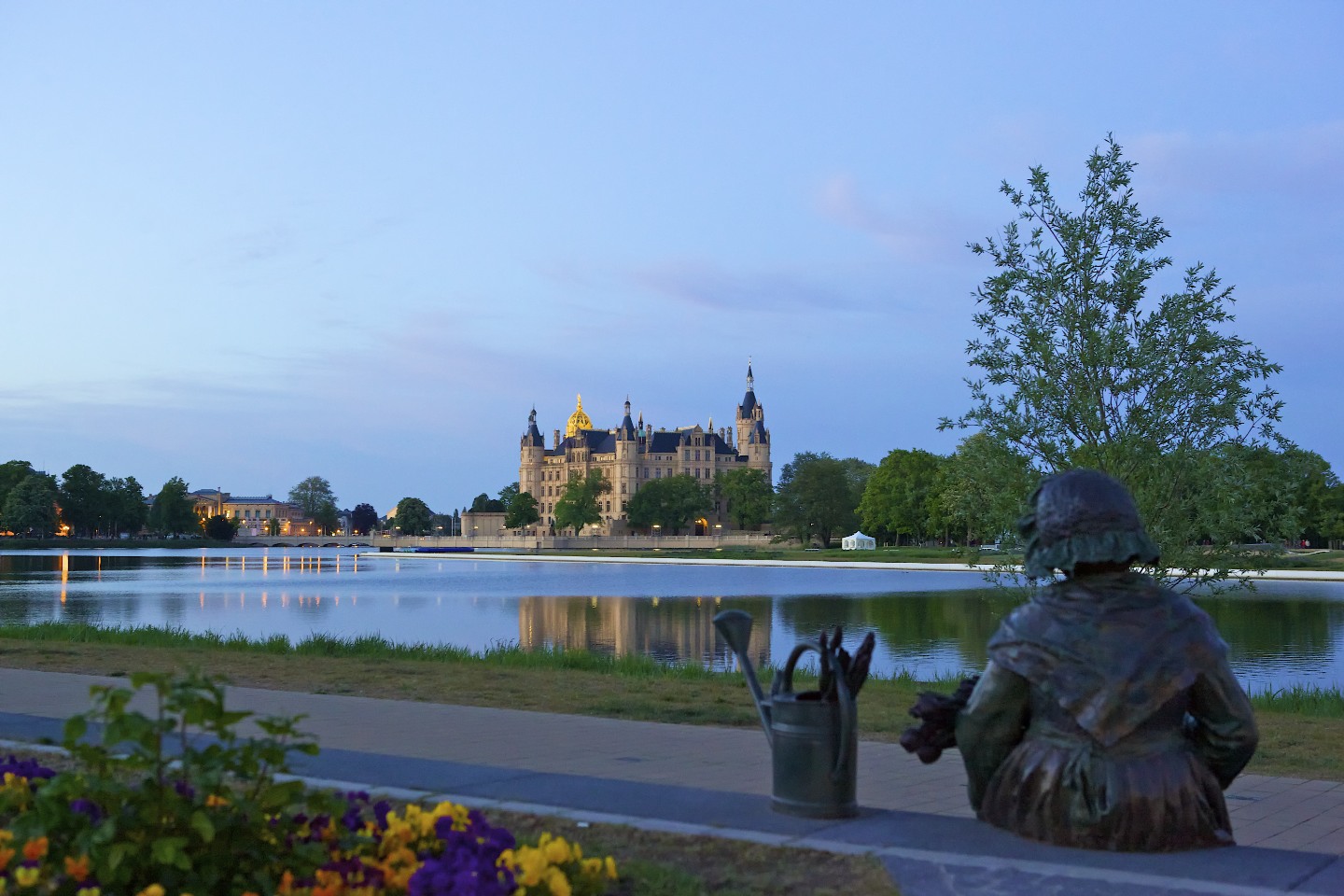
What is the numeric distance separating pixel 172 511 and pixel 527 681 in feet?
546

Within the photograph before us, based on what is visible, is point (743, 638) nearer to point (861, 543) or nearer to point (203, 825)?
point (203, 825)

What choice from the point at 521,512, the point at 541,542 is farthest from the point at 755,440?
the point at 541,542

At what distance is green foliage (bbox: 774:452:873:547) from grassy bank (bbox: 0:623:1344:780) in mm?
91061

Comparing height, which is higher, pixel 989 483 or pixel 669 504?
pixel 669 504

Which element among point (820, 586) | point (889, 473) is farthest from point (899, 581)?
point (889, 473)

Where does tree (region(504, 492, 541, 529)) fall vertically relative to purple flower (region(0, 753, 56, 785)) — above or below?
above

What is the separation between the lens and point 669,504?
513ft

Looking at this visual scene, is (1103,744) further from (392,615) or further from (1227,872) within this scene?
(392,615)

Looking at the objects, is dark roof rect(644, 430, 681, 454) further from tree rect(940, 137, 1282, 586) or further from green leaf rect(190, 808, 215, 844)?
green leaf rect(190, 808, 215, 844)

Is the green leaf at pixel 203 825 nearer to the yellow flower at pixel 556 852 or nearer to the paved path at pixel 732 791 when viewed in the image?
the yellow flower at pixel 556 852

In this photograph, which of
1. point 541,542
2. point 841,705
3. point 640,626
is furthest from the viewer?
point 541,542

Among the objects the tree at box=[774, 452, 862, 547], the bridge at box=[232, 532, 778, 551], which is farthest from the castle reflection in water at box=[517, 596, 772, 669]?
the bridge at box=[232, 532, 778, 551]

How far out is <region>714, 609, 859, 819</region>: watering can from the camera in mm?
6352

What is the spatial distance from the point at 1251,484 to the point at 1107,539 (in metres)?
11.3
